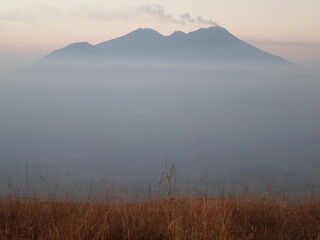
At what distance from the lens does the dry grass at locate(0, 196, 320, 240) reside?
248 centimetres

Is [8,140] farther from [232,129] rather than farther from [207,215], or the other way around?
[207,215]

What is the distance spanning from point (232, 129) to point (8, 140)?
8591cm

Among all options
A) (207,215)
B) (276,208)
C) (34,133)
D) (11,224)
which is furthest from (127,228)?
(34,133)

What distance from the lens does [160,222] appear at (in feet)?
9.31

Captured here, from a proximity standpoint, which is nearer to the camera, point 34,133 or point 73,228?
point 73,228

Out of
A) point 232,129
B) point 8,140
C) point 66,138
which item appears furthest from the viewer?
point 232,129

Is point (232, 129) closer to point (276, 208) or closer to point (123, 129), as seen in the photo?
point (123, 129)

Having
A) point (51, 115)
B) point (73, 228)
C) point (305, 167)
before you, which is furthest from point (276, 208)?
point (51, 115)

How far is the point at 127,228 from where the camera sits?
105 inches

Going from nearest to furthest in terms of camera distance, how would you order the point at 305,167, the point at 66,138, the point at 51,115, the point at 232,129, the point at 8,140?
the point at 305,167, the point at 8,140, the point at 66,138, the point at 232,129, the point at 51,115

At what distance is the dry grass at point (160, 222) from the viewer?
2.48m

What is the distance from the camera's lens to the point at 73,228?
248 centimetres

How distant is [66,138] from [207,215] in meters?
123

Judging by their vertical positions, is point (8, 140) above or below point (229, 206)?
below
